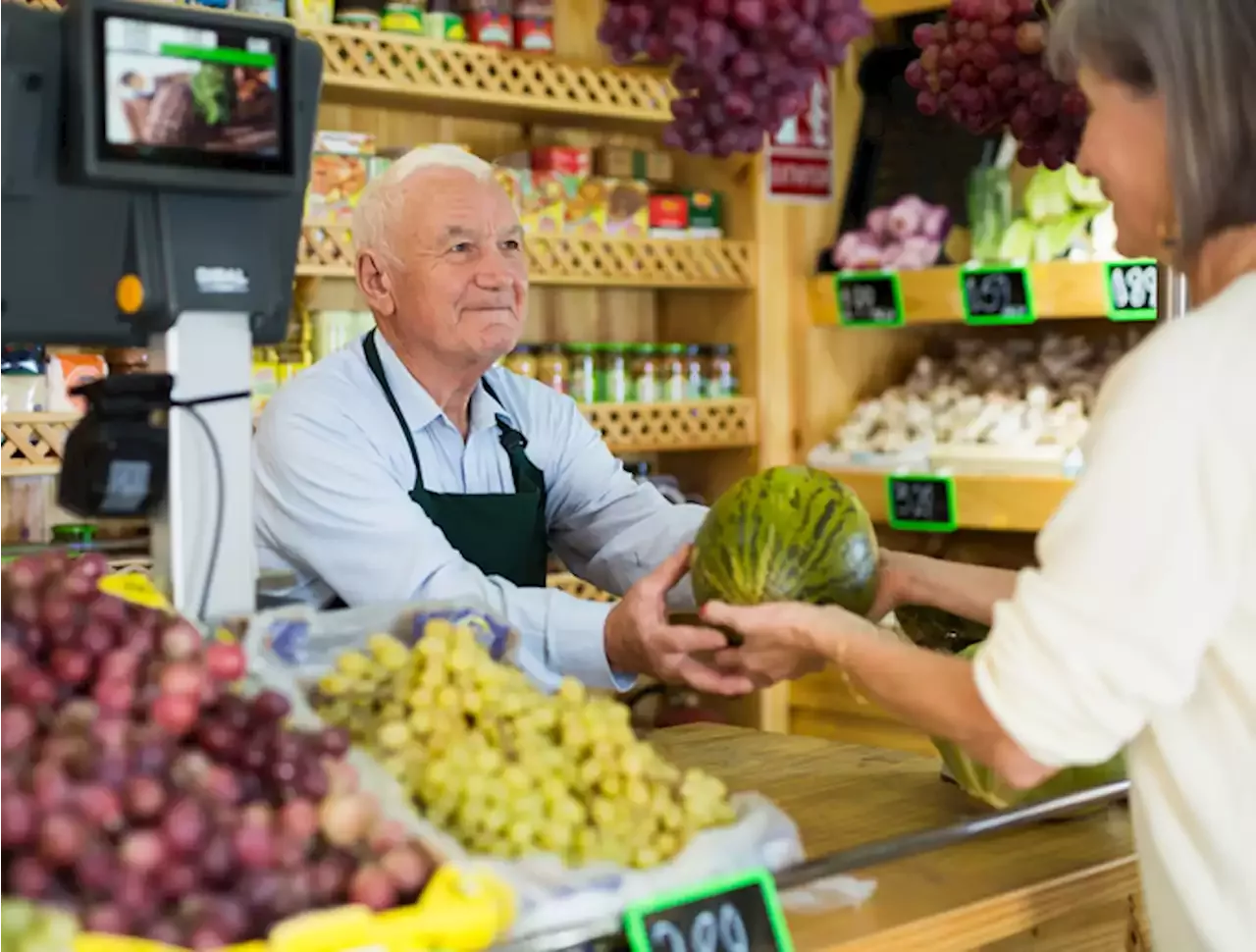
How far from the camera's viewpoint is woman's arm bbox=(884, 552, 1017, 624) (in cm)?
160

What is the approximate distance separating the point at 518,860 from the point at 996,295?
2.52 metres

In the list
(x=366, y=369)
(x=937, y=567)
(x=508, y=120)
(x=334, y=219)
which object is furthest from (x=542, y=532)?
(x=508, y=120)

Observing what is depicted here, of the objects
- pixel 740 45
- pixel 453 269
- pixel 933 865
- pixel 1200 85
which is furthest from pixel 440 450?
pixel 1200 85

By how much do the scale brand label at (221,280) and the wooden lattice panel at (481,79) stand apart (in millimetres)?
1816

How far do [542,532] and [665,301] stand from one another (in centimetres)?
179

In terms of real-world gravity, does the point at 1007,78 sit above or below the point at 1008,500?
above

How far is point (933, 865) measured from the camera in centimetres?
136

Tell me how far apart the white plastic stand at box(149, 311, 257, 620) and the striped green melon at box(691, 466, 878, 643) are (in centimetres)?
47

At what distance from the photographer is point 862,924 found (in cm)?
120

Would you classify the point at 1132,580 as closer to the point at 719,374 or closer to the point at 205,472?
the point at 205,472

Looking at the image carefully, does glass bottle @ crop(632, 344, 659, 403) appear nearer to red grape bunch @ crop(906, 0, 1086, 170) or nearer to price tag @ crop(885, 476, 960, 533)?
price tag @ crop(885, 476, 960, 533)

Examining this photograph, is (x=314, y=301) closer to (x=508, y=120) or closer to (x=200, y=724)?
(x=508, y=120)

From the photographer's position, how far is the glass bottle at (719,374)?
372cm

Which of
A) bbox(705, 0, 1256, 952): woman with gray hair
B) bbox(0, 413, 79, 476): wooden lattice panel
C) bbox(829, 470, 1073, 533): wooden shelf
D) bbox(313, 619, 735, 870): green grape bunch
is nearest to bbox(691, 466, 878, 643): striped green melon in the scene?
bbox(705, 0, 1256, 952): woman with gray hair
